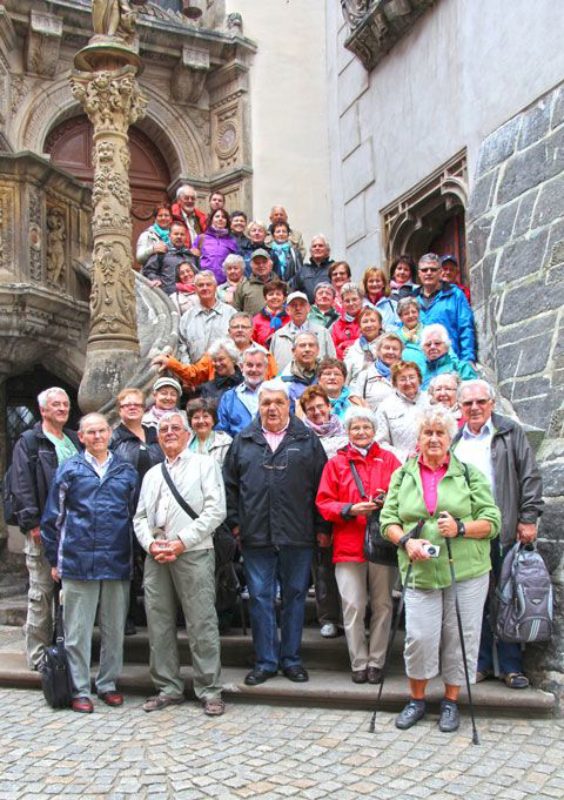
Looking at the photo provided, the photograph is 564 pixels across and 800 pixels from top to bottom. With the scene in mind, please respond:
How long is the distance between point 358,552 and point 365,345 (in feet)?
6.82

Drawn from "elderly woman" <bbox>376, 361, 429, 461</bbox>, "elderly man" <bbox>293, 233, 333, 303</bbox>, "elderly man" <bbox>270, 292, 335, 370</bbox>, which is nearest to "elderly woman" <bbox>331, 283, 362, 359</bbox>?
"elderly man" <bbox>270, 292, 335, 370</bbox>

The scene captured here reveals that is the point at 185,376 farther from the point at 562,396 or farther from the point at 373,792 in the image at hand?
the point at 373,792

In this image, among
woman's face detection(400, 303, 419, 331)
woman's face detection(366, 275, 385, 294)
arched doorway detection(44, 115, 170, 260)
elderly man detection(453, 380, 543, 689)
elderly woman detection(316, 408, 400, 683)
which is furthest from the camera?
arched doorway detection(44, 115, 170, 260)

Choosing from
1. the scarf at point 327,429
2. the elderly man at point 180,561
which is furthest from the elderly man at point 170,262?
the elderly man at point 180,561

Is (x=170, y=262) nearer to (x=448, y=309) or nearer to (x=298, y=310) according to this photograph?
(x=298, y=310)

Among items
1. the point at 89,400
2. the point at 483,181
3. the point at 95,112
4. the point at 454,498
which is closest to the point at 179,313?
the point at 89,400

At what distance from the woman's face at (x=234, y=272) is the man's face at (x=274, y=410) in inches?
138

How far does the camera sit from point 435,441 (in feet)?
14.4

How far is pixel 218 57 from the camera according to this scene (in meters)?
13.8

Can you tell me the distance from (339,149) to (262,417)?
8.24m

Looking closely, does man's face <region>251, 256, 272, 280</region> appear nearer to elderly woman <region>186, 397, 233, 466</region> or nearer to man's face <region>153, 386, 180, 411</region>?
man's face <region>153, 386, 180, 411</region>

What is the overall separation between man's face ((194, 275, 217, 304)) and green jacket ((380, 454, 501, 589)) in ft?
10.9

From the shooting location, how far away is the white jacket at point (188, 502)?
4.66 metres

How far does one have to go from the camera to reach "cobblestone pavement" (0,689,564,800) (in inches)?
143
